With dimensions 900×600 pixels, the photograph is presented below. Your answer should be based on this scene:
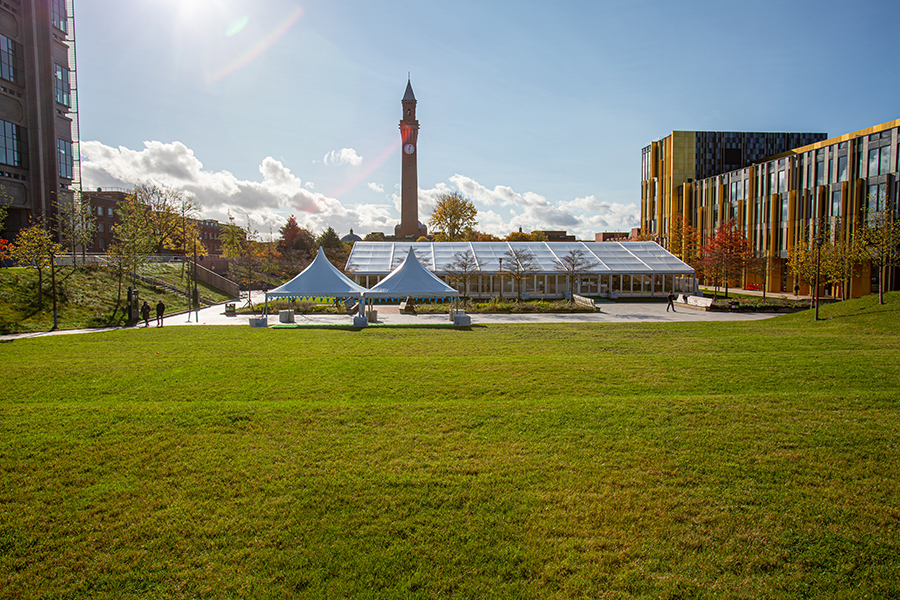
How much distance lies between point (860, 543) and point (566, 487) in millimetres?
2625

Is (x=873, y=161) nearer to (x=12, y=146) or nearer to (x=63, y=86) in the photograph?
(x=12, y=146)

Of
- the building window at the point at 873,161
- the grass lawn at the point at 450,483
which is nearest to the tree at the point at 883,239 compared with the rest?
the building window at the point at 873,161

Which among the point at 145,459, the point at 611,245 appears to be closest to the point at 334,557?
the point at 145,459

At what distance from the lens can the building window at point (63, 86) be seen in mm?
36344

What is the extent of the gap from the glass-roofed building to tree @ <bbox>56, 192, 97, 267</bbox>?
59.2 feet

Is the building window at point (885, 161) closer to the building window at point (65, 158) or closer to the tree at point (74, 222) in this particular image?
the tree at point (74, 222)

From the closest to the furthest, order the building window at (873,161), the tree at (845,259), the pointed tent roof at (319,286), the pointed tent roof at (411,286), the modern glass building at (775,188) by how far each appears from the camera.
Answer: the pointed tent roof at (319,286)
the pointed tent roof at (411,286)
the tree at (845,259)
the building window at (873,161)
the modern glass building at (775,188)

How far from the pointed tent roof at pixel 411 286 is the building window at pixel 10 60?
33.0 m

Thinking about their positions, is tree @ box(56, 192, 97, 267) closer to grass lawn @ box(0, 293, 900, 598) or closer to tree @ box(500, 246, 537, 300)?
grass lawn @ box(0, 293, 900, 598)

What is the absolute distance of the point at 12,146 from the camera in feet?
108

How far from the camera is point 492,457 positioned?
590 cm

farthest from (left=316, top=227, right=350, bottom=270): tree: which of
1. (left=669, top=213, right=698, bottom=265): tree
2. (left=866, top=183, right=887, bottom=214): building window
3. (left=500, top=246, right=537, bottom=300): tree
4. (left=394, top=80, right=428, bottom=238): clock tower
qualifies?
(left=866, top=183, right=887, bottom=214): building window

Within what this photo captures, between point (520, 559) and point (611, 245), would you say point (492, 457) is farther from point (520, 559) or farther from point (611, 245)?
point (611, 245)

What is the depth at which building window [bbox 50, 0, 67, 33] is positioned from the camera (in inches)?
1422
